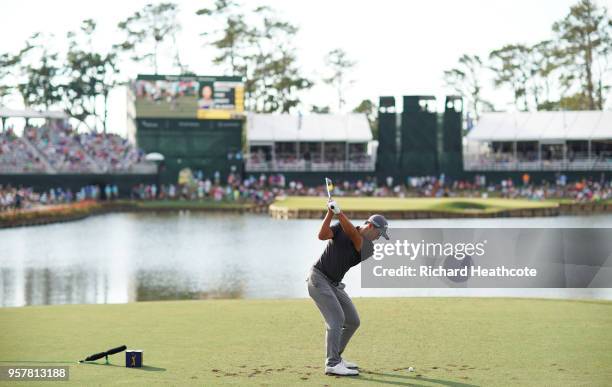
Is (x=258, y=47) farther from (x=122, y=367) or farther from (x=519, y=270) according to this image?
(x=122, y=367)

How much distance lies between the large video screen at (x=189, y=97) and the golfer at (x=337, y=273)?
203 ft

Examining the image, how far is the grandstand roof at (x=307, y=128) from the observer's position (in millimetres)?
74750

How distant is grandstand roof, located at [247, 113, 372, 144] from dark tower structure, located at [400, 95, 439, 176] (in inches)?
108

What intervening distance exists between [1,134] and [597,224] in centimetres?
3948

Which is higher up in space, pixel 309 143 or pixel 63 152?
pixel 309 143

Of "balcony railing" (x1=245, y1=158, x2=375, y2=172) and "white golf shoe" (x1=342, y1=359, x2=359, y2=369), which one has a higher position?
"balcony railing" (x1=245, y1=158, x2=375, y2=172)

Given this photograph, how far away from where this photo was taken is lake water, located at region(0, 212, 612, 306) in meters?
24.6

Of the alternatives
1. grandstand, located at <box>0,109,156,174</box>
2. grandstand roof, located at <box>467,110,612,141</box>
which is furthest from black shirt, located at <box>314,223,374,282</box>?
grandstand roof, located at <box>467,110,612,141</box>

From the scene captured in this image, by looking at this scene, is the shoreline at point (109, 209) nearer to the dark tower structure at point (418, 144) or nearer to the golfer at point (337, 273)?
the dark tower structure at point (418, 144)

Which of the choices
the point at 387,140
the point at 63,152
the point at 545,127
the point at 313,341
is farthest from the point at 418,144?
the point at 313,341

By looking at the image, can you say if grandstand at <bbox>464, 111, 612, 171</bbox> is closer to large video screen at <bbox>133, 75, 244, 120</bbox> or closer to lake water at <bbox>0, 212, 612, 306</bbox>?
lake water at <bbox>0, 212, 612, 306</bbox>

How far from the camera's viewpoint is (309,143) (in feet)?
252

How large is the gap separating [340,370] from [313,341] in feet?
8.58

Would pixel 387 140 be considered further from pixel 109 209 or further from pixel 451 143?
pixel 109 209
